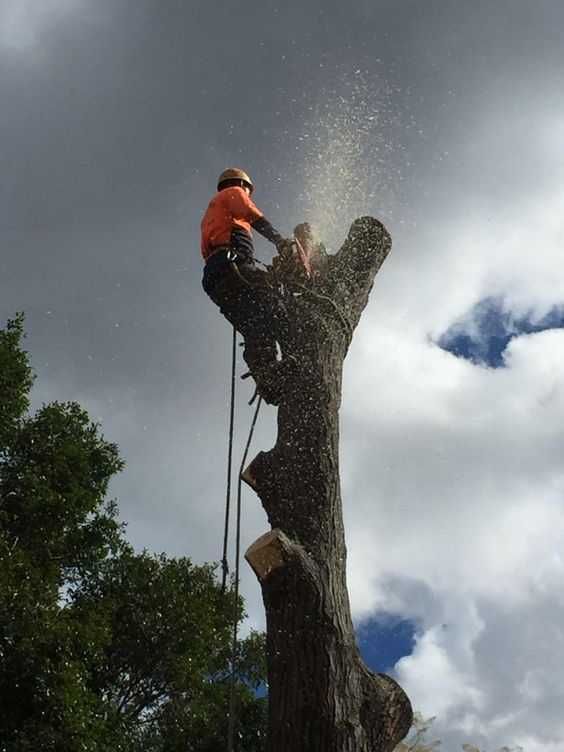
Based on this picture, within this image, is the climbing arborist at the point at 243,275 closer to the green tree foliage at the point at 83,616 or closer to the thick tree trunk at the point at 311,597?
the thick tree trunk at the point at 311,597

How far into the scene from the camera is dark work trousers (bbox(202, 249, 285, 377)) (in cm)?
520

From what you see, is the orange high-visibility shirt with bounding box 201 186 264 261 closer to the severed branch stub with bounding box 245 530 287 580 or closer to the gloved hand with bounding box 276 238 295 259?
the gloved hand with bounding box 276 238 295 259

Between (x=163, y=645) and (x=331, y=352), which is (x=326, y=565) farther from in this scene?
(x=163, y=645)

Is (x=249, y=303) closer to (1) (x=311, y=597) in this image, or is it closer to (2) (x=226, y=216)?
(2) (x=226, y=216)

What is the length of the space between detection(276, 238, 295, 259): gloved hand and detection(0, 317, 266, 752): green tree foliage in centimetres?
635

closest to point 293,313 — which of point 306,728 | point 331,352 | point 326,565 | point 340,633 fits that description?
point 331,352

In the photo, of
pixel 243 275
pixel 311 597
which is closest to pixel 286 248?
pixel 243 275

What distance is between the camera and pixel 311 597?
12.5 feet

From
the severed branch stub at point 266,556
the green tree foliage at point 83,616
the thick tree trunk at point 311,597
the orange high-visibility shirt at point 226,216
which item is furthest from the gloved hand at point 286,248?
the green tree foliage at point 83,616

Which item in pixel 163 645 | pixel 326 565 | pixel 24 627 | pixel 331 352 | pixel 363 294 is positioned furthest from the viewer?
pixel 163 645

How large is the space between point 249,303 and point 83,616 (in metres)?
7.85

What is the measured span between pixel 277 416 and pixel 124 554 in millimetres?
8889

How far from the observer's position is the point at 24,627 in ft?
32.7

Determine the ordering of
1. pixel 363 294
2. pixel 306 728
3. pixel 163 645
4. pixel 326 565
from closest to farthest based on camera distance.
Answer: pixel 306 728
pixel 326 565
pixel 363 294
pixel 163 645
